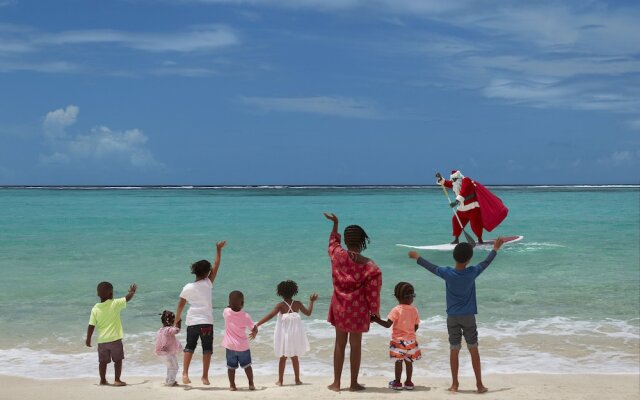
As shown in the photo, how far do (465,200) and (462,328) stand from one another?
42.2ft

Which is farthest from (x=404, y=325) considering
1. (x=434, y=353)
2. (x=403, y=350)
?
(x=434, y=353)

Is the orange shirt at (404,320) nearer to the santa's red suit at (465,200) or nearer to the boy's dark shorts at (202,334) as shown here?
the boy's dark shorts at (202,334)

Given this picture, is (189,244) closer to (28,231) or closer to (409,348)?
(28,231)

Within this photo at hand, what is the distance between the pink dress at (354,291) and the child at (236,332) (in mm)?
813

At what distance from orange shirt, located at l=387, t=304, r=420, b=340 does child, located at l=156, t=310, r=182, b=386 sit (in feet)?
6.29

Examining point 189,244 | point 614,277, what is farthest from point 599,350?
point 189,244

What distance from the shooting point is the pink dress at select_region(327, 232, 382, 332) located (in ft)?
18.5

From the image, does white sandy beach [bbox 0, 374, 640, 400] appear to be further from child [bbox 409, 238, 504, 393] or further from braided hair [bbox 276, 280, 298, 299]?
braided hair [bbox 276, 280, 298, 299]

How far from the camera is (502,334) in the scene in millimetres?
9367

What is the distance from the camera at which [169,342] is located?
621 centimetres

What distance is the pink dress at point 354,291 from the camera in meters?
5.65

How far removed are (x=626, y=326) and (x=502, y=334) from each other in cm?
197

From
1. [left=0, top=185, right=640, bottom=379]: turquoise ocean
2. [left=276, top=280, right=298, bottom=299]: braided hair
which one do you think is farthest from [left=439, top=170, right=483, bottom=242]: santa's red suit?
[left=276, top=280, right=298, bottom=299]: braided hair

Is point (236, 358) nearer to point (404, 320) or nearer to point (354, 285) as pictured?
point (354, 285)
